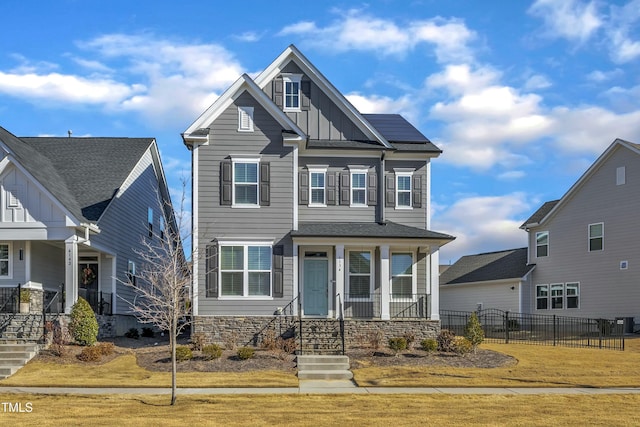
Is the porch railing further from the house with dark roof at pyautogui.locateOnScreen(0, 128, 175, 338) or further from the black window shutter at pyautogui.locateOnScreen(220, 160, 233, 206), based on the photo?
the house with dark roof at pyautogui.locateOnScreen(0, 128, 175, 338)

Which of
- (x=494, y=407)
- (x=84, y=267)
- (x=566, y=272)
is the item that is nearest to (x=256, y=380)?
(x=494, y=407)

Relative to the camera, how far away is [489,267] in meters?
→ 42.8

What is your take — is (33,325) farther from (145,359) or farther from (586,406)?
(586,406)

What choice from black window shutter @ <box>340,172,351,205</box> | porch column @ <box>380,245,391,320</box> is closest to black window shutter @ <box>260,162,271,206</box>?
black window shutter @ <box>340,172,351,205</box>

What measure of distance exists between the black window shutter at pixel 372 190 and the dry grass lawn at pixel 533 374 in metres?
7.15

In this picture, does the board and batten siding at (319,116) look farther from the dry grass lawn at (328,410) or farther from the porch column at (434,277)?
the dry grass lawn at (328,410)

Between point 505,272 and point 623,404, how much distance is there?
23430 millimetres

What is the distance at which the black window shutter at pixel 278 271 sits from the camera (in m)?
25.3

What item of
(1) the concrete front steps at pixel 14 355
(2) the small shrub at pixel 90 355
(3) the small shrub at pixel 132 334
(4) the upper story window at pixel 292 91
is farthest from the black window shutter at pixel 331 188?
(1) the concrete front steps at pixel 14 355

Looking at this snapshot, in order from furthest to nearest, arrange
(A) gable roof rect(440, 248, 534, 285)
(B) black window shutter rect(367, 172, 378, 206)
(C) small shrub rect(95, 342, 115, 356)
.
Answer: (A) gable roof rect(440, 248, 534, 285) → (B) black window shutter rect(367, 172, 378, 206) → (C) small shrub rect(95, 342, 115, 356)

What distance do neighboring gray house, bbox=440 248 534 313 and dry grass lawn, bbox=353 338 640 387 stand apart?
558 inches

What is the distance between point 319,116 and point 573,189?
15.0 m

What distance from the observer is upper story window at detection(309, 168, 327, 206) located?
2702cm

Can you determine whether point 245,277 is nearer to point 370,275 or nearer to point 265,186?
point 265,186
